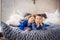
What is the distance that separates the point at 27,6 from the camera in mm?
3660

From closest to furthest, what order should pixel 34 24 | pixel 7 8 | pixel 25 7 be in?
pixel 34 24, pixel 7 8, pixel 25 7

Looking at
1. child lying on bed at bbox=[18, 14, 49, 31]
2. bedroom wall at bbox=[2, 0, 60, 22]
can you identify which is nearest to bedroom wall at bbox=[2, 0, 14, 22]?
bedroom wall at bbox=[2, 0, 60, 22]

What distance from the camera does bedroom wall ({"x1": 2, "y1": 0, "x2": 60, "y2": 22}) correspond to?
3521mm

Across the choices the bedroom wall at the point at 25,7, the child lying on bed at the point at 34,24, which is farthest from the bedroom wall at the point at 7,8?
the child lying on bed at the point at 34,24

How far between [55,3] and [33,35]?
2.42m

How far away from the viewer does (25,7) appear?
365cm

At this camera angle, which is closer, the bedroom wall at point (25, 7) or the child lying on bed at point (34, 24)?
the child lying on bed at point (34, 24)

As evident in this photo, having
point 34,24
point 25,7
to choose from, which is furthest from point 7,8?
point 34,24

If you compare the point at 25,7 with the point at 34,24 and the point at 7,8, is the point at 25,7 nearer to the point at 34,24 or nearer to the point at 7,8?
the point at 7,8

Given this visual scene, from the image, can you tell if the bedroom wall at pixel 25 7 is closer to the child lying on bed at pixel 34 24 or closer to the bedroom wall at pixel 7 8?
the bedroom wall at pixel 7 8

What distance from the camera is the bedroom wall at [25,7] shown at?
3.52m

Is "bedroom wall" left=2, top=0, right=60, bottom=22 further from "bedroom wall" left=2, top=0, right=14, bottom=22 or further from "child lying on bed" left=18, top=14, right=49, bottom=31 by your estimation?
"child lying on bed" left=18, top=14, right=49, bottom=31

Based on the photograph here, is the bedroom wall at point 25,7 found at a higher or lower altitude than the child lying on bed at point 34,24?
higher

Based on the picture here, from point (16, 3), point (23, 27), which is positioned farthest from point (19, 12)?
point (23, 27)
